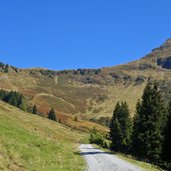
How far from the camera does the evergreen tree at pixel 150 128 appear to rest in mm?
56906

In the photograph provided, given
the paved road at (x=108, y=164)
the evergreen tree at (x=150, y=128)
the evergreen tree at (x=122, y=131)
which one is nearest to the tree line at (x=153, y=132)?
the evergreen tree at (x=150, y=128)

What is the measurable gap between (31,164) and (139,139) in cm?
3475

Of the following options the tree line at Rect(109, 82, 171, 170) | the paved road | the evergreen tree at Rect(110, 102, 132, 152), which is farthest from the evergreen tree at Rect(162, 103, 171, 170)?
the evergreen tree at Rect(110, 102, 132, 152)

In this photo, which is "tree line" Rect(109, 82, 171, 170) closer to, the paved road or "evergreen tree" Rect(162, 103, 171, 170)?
"evergreen tree" Rect(162, 103, 171, 170)

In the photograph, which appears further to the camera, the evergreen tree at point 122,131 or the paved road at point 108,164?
the evergreen tree at point 122,131

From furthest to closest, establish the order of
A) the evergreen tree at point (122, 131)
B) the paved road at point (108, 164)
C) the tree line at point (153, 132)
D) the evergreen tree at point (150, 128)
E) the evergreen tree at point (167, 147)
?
the evergreen tree at point (122, 131) → the evergreen tree at point (150, 128) → the tree line at point (153, 132) → the evergreen tree at point (167, 147) → the paved road at point (108, 164)

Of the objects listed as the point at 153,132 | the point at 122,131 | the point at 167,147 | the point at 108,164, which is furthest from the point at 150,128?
the point at 122,131

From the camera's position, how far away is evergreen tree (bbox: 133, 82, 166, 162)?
56906 mm

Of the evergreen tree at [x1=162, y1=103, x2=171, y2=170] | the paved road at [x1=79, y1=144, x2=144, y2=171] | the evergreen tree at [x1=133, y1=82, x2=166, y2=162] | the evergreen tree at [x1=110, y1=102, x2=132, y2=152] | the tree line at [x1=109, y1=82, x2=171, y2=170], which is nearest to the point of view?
the paved road at [x1=79, y1=144, x2=144, y2=171]

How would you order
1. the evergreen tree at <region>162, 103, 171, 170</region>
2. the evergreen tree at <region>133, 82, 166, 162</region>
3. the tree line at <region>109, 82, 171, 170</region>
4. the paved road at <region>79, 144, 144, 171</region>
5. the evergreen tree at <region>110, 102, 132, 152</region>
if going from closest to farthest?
1. the paved road at <region>79, 144, 144, 171</region>
2. the evergreen tree at <region>162, 103, 171, 170</region>
3. the tree line at <region>109, 82, 171, 170</region>
4. the evergreen tree at <region>133, 82, 166, 162</region>
5. the evergreen tree at <region>110, 102, 132, 152</region>

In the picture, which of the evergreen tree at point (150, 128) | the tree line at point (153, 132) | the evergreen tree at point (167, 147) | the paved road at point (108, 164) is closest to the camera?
the paved road at point (108, 164)

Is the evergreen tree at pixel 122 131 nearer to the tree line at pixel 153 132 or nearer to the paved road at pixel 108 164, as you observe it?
the tree line at pixel 153 132

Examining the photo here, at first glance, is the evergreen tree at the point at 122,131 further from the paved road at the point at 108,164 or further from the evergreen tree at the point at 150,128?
the paved road at the point at 108,164

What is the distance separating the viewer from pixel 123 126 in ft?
302
